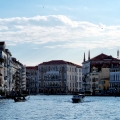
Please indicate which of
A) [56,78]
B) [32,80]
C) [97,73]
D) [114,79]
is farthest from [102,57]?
[32,80]

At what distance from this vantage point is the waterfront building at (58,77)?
18162 cm

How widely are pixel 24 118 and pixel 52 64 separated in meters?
138

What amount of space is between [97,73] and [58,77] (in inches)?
1132

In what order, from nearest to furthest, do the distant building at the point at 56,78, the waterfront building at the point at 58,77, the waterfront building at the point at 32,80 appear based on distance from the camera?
the waterfront building at the point at 58,77 < the distant building at the point at 56,78 < the waterfront building at the point at 32,80

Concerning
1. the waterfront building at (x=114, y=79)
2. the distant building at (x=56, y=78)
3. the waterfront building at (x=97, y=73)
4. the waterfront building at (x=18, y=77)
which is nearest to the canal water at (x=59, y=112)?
the waterfront building at (x=18, y=77)

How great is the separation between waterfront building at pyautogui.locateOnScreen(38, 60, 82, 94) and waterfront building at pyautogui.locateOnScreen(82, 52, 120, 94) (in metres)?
10.4

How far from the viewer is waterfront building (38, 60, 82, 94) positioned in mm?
181625

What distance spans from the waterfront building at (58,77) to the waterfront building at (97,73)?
10431 mm

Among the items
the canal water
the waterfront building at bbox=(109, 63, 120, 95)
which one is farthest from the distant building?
the canal water

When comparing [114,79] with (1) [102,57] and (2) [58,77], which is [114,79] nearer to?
(1) [102,57]

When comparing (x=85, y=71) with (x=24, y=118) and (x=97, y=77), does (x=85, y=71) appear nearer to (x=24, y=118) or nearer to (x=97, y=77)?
(x=97, y=77)

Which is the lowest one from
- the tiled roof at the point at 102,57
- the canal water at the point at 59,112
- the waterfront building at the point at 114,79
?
the canal water at the point at 59,112

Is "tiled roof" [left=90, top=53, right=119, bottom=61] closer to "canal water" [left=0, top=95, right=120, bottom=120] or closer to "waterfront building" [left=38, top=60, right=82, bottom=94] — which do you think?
"waterfront building" [left=38, top=60, right=82, bottom=94]

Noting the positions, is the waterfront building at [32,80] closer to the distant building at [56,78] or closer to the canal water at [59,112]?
the distant building at [56,78]
